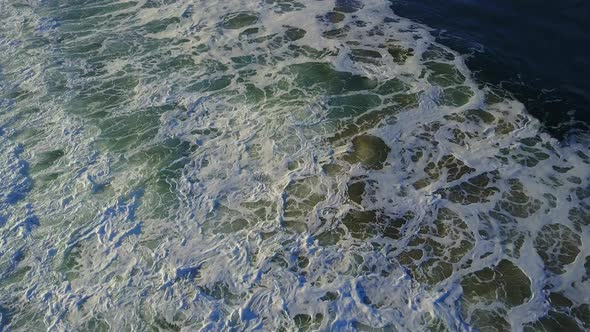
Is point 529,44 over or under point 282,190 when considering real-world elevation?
over

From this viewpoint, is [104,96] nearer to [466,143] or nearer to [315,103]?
[315,103]

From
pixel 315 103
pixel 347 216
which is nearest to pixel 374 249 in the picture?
pixel 347 216

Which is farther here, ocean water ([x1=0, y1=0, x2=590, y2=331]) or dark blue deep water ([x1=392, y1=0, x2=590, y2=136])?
dark blue deep water ([x1=392, y1=0, x2=590, y2=136])

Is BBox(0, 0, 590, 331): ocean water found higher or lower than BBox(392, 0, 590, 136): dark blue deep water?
→ lower

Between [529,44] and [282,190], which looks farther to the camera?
[529,44]

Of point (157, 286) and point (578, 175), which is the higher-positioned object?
point (578, 175)
